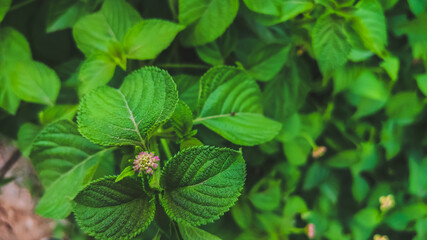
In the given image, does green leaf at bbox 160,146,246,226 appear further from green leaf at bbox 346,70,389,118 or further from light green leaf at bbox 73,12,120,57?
green leaf at bbox 346,70,389,118

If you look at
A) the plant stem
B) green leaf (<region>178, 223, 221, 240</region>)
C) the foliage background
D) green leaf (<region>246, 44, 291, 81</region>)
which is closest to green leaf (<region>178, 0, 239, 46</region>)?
the foliage background

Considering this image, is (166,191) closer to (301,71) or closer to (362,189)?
(301,71)

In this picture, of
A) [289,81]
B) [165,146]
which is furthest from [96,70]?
[289,81]

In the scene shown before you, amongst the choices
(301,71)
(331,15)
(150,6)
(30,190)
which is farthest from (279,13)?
(30,190)

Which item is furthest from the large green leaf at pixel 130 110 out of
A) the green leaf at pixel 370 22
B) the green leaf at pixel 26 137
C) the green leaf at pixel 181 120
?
the green leaf at pixel 370 22

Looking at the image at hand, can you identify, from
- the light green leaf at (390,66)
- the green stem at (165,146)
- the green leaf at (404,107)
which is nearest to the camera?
the green stem at (165,146)

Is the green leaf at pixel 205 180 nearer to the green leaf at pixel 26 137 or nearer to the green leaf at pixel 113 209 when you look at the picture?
the green leaf at pixel 113 209

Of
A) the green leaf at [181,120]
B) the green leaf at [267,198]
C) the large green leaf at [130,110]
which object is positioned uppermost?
the large green leaf at [130,110]
